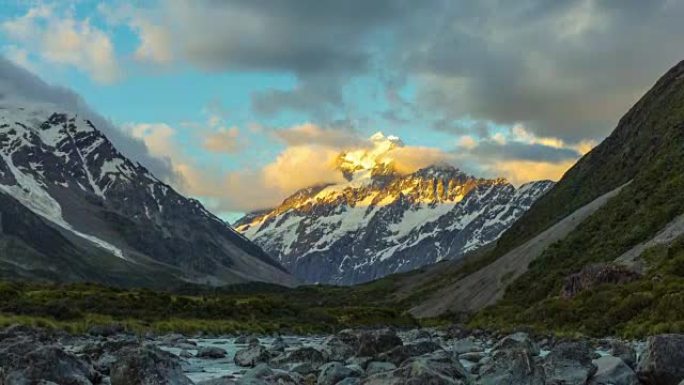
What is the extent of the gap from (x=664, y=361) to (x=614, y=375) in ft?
11.2

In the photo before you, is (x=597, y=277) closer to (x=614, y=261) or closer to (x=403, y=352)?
(x=614, y=261)

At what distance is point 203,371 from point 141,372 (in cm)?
1618

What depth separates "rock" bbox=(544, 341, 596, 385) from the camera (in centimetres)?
3092

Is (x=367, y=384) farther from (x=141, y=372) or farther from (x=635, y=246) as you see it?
(x=635, y=246)

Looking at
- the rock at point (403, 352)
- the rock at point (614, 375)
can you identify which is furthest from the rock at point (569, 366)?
the rock at point (403, 352)

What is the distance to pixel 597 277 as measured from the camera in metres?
89.9

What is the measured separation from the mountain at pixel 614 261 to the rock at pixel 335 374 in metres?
29.1

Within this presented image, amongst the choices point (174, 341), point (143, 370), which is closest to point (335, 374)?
point (143, 370)

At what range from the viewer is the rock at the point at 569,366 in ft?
101

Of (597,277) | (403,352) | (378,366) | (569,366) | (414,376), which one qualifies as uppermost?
(597,277)

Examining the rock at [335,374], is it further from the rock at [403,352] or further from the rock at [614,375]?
the rock at [614,375]

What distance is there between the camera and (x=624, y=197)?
139 meters

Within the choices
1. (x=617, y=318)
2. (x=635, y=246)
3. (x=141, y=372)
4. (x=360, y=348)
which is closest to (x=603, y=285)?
(x=617, y=318)

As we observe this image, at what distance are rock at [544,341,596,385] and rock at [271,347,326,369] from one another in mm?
15044
